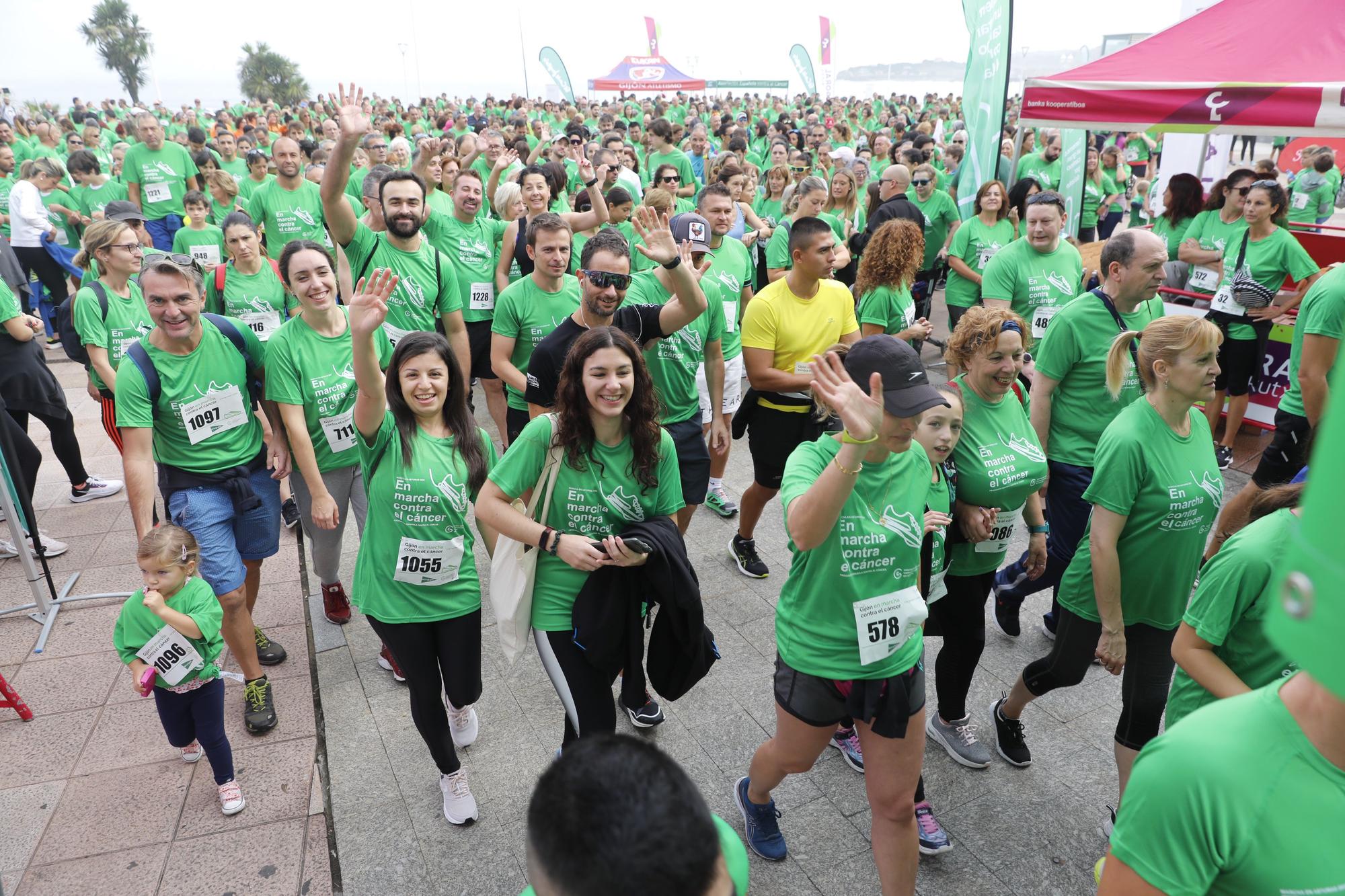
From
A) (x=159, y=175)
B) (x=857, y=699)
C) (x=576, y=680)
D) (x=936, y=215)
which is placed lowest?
(x=576, y=680)

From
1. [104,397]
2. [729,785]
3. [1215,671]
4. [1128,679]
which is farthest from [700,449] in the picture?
[104,397]

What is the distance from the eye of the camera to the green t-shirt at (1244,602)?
205 centimetres

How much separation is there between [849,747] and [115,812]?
2998 millimetres

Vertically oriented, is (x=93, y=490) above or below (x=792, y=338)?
below

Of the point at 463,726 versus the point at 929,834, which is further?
the point at 463,726

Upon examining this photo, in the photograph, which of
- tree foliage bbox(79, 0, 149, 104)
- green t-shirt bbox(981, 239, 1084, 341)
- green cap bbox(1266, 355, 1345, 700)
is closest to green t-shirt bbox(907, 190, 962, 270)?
green t-shirt bbox(981, 239, 1084, 341)

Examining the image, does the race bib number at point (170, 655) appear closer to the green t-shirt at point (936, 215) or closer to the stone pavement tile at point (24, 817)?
the stone pavement tile at point (24, 817)

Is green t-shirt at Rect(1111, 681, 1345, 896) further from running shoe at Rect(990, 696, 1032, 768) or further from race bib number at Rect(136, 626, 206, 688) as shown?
race bib number at Rect(136, 626, 206, 688)

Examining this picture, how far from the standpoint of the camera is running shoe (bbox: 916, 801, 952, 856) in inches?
123

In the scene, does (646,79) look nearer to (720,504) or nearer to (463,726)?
(720,504)

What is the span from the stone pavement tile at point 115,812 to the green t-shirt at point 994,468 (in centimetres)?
329

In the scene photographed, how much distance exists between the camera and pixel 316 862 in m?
3.19

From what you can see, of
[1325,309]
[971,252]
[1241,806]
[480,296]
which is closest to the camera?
[1241,806]

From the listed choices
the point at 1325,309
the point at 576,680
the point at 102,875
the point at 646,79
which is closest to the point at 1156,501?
the point at 576,680
